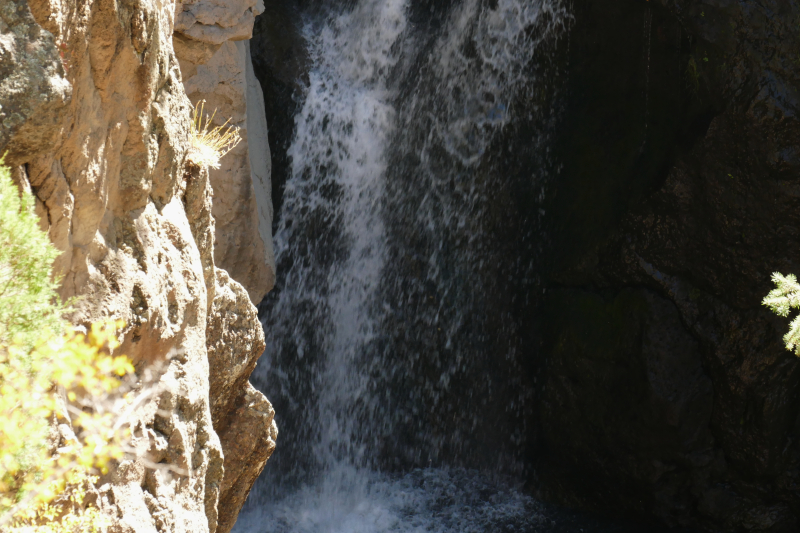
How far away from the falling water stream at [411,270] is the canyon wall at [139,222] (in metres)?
3.53

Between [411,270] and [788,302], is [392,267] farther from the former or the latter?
[788,302]

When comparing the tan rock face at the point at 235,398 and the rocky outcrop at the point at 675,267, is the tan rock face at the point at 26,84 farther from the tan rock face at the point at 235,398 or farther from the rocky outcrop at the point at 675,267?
the rocky outcrop at the point at 675,267

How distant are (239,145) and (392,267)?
8.70 feet

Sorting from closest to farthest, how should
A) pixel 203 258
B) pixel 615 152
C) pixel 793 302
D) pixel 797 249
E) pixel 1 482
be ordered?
pixel 1 482 → pixel 793 302 → pixel 203 258 → pixel 797 249 → pixel 615 152

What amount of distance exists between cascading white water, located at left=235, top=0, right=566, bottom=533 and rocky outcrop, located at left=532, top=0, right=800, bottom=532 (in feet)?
2.87

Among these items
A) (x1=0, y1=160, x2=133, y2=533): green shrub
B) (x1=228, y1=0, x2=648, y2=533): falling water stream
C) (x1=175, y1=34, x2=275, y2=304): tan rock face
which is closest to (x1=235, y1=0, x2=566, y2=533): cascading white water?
(x1=228, y1=0, x2=648, y2=533): falling water stream

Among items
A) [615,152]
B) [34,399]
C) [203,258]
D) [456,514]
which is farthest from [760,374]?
[34,399]

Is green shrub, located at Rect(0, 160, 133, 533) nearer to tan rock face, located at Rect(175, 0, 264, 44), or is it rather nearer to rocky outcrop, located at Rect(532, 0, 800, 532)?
tan rock face, located at Rect(175, 0, 264, 44)

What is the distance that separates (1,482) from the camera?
2.14 metres

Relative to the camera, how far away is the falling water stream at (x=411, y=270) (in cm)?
829

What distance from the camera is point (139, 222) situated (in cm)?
350

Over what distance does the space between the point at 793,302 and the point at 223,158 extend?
4944mm

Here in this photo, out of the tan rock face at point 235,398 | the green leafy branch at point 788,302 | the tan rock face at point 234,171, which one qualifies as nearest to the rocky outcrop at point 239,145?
the tan rock face at point 234,171

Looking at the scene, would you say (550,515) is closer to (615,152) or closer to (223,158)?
(615,152)
